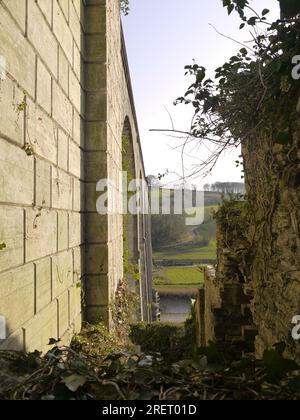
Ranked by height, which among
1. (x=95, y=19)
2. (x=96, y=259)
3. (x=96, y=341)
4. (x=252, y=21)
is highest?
(x=95, y=19)

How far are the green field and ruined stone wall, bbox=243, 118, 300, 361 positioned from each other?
105ft

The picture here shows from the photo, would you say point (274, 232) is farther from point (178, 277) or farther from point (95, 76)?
point (178, 277)

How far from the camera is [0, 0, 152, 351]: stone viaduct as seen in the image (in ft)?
7.29

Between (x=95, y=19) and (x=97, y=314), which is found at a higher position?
(x=95, y=19)

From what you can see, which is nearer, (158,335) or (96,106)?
(96,106)

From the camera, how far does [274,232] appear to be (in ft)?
8.79

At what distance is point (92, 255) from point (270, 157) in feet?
8.54

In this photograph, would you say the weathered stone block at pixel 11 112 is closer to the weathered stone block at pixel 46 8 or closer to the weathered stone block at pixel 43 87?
the weathered stone block at pixel 43 87

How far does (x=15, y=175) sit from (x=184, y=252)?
43.1m

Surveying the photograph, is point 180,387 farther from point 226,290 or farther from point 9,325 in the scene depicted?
point 226,290

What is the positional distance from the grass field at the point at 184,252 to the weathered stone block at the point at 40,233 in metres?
40.3

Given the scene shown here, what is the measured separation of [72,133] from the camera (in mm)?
3838

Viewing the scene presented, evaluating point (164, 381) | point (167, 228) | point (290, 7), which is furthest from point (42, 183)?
point (167, 228)

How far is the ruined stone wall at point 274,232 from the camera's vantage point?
89.7 inches
